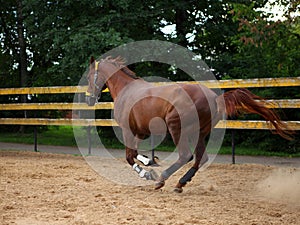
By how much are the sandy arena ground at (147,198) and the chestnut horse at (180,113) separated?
502 mm

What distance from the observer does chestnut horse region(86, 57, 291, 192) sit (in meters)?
5.68

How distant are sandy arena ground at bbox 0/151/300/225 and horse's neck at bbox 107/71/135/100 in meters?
1.40

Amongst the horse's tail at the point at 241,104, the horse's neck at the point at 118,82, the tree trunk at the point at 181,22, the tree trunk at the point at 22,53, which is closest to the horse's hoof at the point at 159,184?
the horse's tail at the point at 241,104

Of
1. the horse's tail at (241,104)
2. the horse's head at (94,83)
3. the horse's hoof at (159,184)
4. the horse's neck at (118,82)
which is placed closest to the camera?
the horse's tail at (241,104)

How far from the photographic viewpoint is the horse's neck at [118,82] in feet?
22.4

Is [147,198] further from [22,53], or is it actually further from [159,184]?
[22,53]

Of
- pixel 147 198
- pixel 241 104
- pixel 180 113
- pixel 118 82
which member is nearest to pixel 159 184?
pixel 147 198

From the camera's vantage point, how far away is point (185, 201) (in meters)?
5.20

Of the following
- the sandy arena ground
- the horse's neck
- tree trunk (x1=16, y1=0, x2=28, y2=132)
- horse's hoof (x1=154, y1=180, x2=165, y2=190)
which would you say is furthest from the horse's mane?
→ tree trunk (x1=16, y1=0, x2=28, y2=132)

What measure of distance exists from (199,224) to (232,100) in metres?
2.10

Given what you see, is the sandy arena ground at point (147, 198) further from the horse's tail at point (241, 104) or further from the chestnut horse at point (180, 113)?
the horse's tail at point (241, 104)

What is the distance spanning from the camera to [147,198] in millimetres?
5367

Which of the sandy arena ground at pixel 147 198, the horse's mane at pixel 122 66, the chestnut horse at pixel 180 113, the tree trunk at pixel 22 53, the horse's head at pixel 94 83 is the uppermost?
the tree trunk at pixel 22 53

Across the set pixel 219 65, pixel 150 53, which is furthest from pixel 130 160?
pixel 219 65
